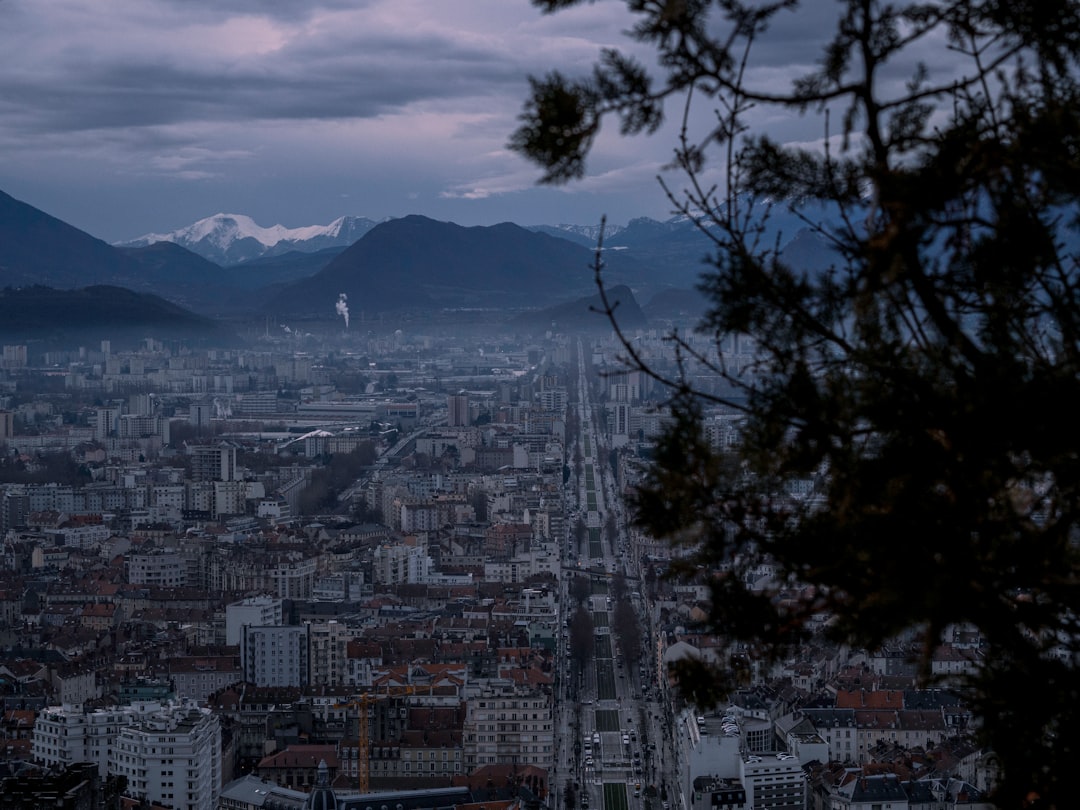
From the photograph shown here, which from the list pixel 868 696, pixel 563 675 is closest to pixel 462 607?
pixel 563 675

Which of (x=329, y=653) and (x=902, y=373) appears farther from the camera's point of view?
(x=329, y=653)

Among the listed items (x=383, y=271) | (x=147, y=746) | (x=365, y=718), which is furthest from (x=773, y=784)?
(x=383, y=271)

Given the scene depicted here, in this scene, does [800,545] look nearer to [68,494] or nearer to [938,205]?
[938,205]

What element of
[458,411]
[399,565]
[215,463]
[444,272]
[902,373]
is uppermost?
[444,272]

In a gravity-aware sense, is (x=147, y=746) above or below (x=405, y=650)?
above

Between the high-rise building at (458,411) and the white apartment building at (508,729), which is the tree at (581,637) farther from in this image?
the high-rise building at (458,411)

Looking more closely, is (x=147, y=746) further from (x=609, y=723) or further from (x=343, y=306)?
(x=343, y=306)

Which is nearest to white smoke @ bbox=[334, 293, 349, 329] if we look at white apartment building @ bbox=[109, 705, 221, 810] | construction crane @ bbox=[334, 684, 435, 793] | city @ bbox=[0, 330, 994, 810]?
city @ bbox=[0, 330, 994, 810]
